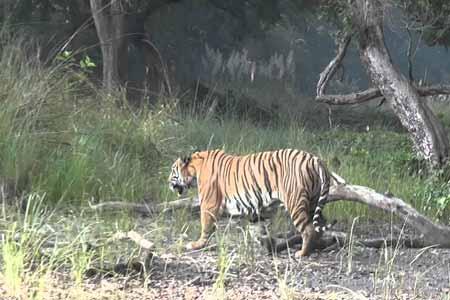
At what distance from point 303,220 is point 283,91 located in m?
15.9

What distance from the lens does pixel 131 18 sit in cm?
1948

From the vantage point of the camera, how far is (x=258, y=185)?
744cm

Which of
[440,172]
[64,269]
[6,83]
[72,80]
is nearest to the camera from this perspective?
[64,269]

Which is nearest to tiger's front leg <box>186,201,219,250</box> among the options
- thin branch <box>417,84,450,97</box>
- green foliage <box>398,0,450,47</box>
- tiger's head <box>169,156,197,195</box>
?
tiger's head <box>169,156,197,195</box>

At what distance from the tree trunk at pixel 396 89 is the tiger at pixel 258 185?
2884mm

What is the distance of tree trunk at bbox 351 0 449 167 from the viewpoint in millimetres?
10000

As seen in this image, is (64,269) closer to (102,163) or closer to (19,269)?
(19,269)

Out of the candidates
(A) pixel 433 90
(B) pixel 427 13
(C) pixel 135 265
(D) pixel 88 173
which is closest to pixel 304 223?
(C) pixel 135 265

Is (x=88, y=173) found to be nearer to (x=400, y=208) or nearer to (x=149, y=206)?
(x=149, y=206)

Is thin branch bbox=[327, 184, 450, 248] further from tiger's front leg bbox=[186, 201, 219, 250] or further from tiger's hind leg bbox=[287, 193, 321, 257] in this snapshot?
tiger's front leg bbox=[186, 201, 219, 250]

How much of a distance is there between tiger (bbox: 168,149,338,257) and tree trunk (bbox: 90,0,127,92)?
715 centimetres

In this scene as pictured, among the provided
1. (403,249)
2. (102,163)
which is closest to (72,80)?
(102,163)

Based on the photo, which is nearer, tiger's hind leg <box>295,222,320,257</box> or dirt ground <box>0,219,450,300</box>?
dirt ground <box>0,219,450,300</box>

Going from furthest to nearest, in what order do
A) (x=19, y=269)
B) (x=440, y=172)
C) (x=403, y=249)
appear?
(x=440, y=172) → (x=403, y=249) → (x=19, y=269)
